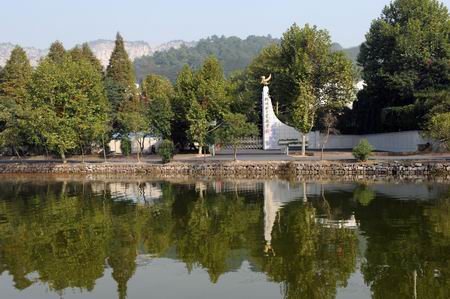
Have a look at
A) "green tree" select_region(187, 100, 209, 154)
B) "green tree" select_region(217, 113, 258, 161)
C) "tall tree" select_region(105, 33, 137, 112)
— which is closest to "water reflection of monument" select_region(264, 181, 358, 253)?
"green tree" select_region(217, 113, 258, 161)

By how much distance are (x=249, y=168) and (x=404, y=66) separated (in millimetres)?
18703

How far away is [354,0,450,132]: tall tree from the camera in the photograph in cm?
4897

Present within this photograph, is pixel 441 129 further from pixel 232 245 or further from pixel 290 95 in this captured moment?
pixel 232 245

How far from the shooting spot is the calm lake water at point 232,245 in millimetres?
13812

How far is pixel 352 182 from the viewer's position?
3650 cm

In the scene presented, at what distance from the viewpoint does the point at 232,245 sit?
18250mm

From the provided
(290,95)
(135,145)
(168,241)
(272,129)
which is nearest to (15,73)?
(135,145)

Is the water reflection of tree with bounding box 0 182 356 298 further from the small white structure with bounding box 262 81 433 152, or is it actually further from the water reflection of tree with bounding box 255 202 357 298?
the small white structure with bounding box 262 81 433 152

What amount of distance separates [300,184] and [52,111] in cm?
2374

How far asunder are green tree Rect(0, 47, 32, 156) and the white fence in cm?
2848

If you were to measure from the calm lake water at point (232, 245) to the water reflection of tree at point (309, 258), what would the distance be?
32mm

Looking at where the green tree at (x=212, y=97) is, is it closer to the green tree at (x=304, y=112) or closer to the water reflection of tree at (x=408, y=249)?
the green tree at (x=304, y=112)

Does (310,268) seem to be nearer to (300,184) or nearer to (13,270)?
(13,270)

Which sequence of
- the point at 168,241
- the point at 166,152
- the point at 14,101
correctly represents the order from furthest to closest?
1. the point at 14,101
2. the point at 166,152
3. the point at 168,241
